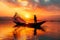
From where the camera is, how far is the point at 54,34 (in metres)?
3.07

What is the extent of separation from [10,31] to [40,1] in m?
0.56

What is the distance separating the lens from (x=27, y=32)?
306 centimetres

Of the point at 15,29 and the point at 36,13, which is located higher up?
the point at 36,13

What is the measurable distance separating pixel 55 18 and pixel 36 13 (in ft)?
0.86

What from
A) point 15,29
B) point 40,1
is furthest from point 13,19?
point 40,1

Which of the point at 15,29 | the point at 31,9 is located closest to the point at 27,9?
the point at 31,9

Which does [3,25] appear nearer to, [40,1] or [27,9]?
[27,9]

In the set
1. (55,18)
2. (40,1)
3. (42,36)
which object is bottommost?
(42,36)

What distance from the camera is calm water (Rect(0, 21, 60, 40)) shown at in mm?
3049

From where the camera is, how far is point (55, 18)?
3.06 m

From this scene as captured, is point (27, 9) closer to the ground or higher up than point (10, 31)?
higher up

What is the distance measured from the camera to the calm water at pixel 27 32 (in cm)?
305

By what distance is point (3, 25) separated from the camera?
10.2 feet

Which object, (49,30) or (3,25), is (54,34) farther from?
(3,25)
